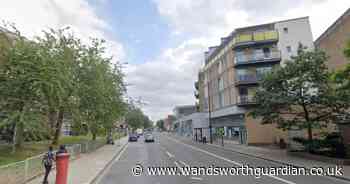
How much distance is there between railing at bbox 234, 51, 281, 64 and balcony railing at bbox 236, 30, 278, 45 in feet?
6.31

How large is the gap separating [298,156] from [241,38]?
21.5m

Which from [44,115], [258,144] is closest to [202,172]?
[44,115]

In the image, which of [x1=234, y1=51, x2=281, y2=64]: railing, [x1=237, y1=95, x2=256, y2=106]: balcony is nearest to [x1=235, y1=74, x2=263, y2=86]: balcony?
[x1=237, y1=95, x2=256, y2=106]: balcony

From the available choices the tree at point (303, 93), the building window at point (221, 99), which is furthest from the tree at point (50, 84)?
the building window at point (221, 99)

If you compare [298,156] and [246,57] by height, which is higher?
[246,57]

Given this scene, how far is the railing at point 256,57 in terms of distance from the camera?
35.7 m

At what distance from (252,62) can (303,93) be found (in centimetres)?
1729

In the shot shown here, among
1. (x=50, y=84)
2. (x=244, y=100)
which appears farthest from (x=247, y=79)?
(x=50, y=84)

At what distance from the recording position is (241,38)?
1448 inches

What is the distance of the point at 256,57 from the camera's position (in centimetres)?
3634

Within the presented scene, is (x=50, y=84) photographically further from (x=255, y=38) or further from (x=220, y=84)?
(x=220, y=84)

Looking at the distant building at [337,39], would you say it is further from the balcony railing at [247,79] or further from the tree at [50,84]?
the tree at [50,84]

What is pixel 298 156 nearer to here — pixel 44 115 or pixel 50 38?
pixel 44 115

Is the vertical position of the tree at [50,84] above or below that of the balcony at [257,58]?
below
